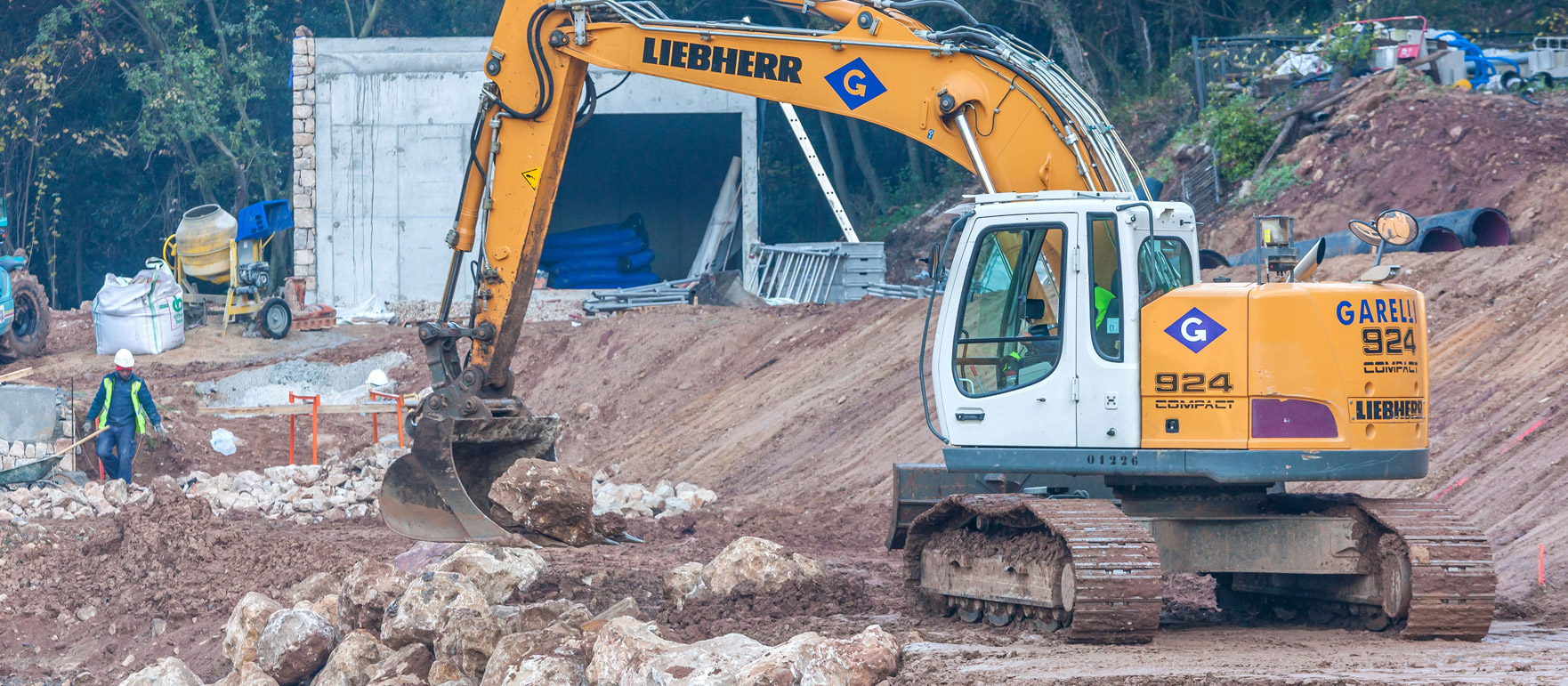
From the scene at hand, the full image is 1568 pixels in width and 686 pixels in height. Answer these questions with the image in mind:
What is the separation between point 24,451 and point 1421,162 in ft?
50.7

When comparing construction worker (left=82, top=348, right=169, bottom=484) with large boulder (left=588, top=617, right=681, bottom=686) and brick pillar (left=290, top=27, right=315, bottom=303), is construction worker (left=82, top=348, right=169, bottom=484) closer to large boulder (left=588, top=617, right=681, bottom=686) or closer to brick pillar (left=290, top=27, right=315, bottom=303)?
large boulder (left=588, top=617, right=681, bottom=686)

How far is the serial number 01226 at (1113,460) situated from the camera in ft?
22.0

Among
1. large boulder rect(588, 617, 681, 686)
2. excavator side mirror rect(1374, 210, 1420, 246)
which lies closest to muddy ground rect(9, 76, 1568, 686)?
large boulder rect(588, 617, 681, 686)

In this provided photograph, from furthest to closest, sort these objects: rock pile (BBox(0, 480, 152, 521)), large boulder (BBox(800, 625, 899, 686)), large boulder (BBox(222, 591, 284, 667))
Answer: rock pile (BBox(0, 480, 152, 521)) < large boulder (BBox(222, 591, 284, 667)) < large boulder (BBox(800, 625, 899, 686))

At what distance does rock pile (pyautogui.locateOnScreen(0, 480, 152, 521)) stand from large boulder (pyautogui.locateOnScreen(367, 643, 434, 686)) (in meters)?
5.41

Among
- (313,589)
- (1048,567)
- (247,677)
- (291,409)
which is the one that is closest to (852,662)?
(1048,567)

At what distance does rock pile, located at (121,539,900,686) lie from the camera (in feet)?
20.2

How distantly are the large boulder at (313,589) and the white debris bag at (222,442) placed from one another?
7.54 meters

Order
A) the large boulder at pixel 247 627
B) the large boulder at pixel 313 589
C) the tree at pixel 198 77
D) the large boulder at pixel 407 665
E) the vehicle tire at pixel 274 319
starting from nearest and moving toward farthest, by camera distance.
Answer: the large boulder at pixel 407 665, the large boulder at pixel 247 627, the large boulder at pixel 313 589, the vehicle tire at pixel 274 319, the tree at pixel 198 77

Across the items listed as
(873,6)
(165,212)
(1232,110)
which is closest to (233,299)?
(165,212)

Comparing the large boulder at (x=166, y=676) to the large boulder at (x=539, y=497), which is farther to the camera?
the large boulder at (x=539, y=497)

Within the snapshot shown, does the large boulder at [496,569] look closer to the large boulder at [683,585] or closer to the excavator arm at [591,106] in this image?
the excavator arm at [591,106]

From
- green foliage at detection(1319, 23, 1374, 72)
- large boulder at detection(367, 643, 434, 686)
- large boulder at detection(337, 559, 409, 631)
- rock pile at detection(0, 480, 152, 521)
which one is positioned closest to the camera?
large boulder at detection(367, 643, 434, 686)

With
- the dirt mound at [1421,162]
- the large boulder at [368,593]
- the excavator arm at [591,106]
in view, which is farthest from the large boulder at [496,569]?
the dirt mound at [1421,162]
